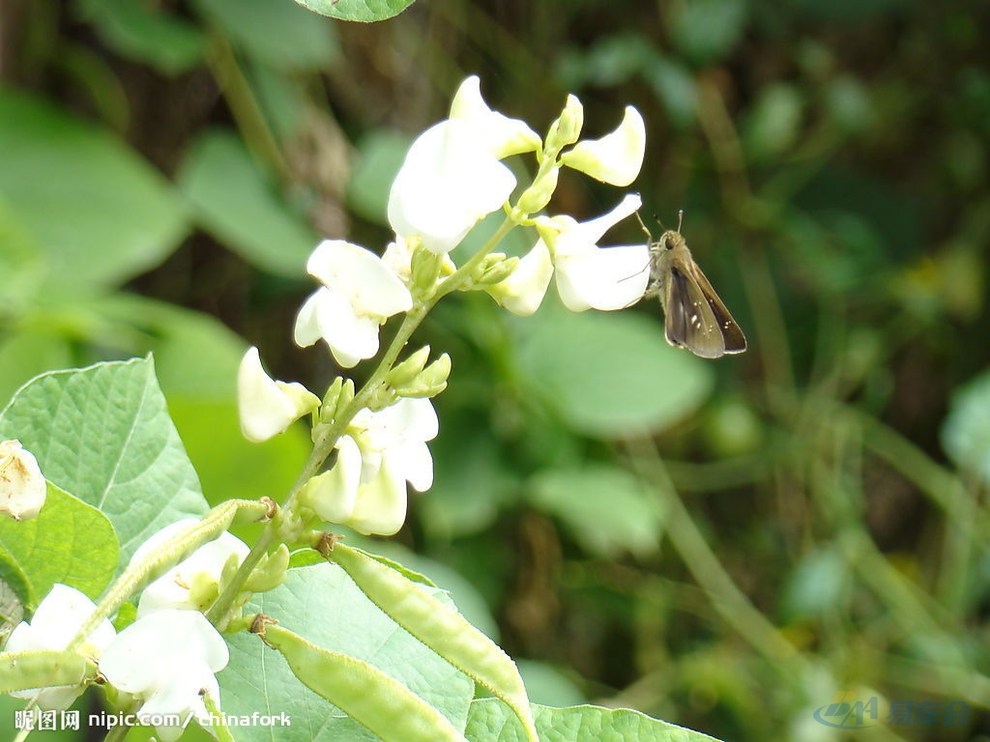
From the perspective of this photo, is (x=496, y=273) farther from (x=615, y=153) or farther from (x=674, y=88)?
(x=674, y=88)

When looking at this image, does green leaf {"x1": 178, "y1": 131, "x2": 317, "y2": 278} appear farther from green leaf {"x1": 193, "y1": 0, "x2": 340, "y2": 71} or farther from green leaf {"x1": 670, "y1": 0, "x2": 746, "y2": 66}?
green leaf {"x1": 670, "y1": 0, "x2": 746, "y2": 66}

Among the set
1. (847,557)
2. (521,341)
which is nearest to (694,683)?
(847,557)

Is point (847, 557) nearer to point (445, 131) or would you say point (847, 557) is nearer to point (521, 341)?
point (521, 341)

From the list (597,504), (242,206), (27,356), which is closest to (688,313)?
(27,356)

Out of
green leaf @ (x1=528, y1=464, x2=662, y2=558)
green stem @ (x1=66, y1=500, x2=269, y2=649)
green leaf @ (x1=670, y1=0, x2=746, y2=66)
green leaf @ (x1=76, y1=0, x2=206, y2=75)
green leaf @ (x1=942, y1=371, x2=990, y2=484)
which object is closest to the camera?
green stem @ (x1=66, y1=500, x2=269, y2=649)

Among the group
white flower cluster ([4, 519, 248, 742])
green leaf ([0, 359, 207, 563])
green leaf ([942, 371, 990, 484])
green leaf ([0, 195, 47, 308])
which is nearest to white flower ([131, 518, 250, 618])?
white flower cluster ([4, 519, 248, 742])

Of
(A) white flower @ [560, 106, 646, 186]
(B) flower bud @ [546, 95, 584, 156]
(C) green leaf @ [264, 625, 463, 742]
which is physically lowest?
(C) green leaf @ [264, 625, 463, 742]

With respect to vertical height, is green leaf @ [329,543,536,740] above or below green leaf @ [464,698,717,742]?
above
